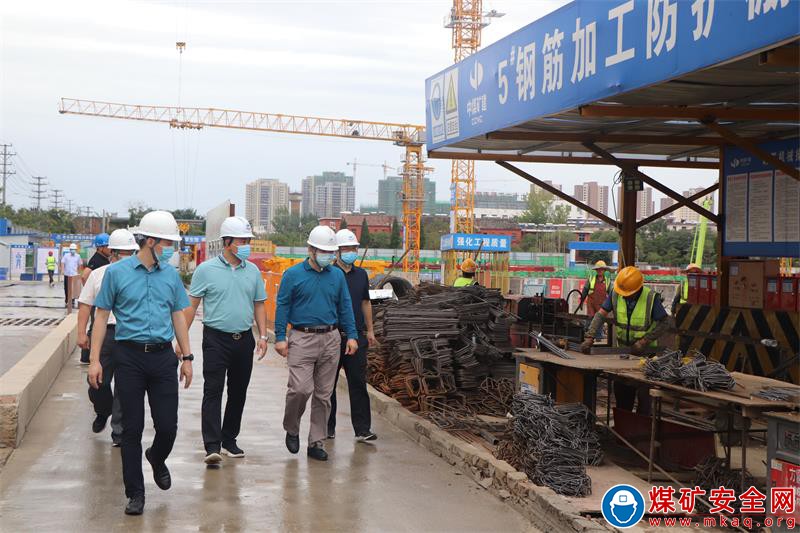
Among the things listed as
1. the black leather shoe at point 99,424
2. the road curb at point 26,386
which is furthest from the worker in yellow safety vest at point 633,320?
the road curb at point 26,386

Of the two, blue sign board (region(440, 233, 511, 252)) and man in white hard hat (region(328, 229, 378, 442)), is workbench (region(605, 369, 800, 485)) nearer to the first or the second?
man in white hard hat (region(328, 229, 378, 442))

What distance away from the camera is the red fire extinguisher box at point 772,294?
11.1m

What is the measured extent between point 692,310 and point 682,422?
130 inches

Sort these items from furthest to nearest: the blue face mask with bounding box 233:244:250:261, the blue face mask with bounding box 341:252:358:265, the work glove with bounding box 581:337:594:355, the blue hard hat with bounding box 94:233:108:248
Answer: the blue hard hat with bounding box 94:233:108:248
the blue face mask with bounding box 341:252:358:265
the work glove with bounding box 581:337:594:355
the blue face mask with bounding box 233:244:250:261

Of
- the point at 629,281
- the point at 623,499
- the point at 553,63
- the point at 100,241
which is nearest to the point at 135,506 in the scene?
the point at 623,499

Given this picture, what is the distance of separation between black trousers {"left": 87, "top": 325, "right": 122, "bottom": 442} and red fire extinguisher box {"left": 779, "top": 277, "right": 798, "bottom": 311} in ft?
23.9

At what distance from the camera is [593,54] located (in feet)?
28.7

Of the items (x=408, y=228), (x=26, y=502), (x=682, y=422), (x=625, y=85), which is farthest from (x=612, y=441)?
(x=408, y=228)

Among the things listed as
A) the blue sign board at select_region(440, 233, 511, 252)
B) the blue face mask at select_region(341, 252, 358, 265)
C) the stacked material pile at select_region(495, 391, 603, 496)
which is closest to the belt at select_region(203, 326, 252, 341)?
the blue face mask at select_region(341, 252, 358, 265)

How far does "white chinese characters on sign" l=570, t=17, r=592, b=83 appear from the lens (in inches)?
345

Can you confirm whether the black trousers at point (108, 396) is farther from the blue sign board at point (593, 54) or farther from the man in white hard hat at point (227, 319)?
the blue sign board at point (593, 54)

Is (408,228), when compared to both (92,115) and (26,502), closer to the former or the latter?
(92,115)

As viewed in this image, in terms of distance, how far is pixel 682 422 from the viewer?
952 centimetres

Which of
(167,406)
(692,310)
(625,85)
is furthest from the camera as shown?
(692,310)
